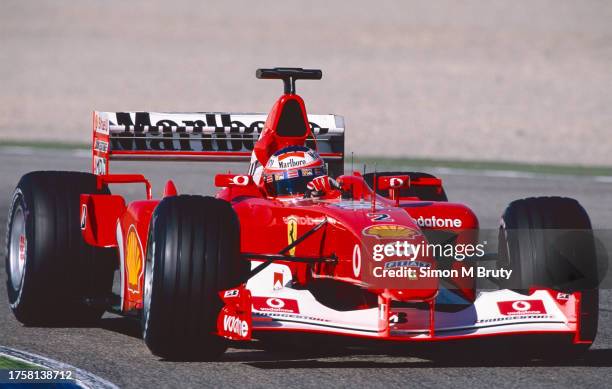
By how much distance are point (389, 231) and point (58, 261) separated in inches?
113

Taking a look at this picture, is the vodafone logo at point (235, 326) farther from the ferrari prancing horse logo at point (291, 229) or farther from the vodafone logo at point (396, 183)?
the vodafone logo at point (396, 183)

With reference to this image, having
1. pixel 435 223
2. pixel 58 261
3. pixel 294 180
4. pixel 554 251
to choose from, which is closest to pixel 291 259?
pixel 294 180

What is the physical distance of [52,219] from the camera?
10500 millimetres

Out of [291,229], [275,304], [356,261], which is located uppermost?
[291,229]

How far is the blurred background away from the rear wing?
19.9 m

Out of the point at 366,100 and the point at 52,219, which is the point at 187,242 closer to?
the point at 52,219

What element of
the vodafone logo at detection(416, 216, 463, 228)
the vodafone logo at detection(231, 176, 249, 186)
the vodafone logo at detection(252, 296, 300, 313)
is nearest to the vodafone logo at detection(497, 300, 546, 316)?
the vodafone logo at detection(416, 216, 463, 228)

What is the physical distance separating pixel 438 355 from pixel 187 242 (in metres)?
1.87

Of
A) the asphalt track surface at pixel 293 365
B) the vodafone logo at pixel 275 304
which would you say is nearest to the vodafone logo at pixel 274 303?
the vodafone logo at pixel 275 304

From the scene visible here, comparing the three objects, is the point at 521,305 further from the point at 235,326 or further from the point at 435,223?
the point at 235,326

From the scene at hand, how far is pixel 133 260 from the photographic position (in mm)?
9883

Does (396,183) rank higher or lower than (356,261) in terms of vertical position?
higher

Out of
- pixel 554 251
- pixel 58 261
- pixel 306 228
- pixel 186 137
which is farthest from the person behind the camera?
pixel 186 137

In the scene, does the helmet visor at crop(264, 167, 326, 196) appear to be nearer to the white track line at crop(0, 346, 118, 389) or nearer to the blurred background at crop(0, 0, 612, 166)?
the white track line at crop(0, 346, 118, 389)
